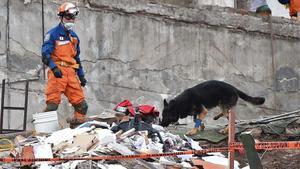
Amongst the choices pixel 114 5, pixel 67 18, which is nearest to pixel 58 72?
pixel 67 18

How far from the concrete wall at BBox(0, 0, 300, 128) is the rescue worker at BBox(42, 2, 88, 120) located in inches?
66.3

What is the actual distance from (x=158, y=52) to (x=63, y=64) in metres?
3.18

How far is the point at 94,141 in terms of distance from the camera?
28.2 ft

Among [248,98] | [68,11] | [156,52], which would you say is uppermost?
[68,11]

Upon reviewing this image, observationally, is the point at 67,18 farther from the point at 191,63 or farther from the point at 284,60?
the point at 284,60

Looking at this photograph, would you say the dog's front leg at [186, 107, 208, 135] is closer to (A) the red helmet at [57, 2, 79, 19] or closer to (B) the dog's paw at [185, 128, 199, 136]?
(B) the dog's paw at [185, 128, 199, 136]

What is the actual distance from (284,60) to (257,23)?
0.83 metres

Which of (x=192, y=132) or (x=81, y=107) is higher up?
(x=81, y=107)

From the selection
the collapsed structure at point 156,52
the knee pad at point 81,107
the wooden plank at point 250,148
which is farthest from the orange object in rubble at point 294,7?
the wooden plank at point 250,148

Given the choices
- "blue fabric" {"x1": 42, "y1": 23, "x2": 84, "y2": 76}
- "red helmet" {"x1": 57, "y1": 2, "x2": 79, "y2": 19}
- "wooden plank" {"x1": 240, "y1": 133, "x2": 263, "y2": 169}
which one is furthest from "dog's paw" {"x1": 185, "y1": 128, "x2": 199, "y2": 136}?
"wooden plank" {"x1": 240, "y1": 133, "x2": 263, "y2": 169}

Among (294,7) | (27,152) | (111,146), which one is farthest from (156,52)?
(27,152)

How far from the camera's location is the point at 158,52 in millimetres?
13031

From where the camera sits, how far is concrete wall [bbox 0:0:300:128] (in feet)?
39.2

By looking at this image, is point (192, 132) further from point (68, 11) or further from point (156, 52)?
point (156, 52)
